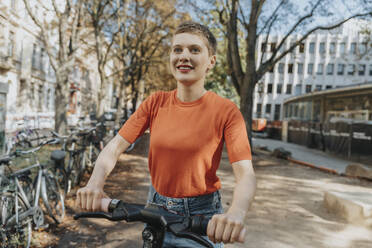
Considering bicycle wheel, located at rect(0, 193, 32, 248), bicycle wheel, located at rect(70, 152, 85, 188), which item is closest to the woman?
bicycle wheel, located at rect(0, 193, 32, 248)

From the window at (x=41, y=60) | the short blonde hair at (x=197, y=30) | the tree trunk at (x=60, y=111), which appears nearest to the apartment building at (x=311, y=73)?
the window at (x=41, y=60)

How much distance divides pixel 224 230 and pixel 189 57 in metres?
0.89

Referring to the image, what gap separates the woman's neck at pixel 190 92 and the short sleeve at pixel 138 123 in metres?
0.18

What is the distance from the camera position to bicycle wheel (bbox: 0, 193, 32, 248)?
3551 millimetres

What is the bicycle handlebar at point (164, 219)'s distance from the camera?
1280 mm

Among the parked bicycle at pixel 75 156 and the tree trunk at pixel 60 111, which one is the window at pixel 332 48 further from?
the parked bicycle at pixel 75 156

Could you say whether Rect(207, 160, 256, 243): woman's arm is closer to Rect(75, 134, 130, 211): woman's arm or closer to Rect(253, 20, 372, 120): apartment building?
Rect(75, 134, 130, 211): woman's arm

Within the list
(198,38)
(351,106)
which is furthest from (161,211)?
(351,106)

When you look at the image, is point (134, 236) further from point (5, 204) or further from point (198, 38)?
point (198, 38)

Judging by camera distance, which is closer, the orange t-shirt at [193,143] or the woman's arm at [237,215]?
the woman's arm at [237,215]

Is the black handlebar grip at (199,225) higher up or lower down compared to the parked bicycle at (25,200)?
higher up

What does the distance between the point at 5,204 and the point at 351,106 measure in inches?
766

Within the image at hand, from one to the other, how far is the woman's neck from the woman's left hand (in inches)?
29.3

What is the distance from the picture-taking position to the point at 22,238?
12.8 feet
